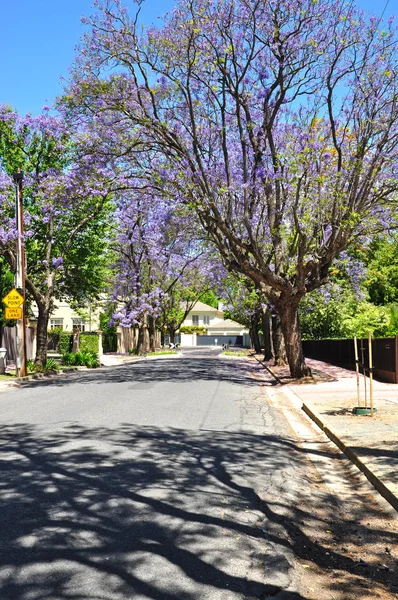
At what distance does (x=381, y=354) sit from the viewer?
777 inches

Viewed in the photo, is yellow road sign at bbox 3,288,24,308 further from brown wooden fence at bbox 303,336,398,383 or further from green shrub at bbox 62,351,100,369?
brown wooden fence at bbox 303,336,398,383

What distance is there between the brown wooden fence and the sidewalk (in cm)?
93

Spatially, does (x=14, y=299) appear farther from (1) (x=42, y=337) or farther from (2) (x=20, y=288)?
(1) (x=42, y=337)

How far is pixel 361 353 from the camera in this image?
1878 cm

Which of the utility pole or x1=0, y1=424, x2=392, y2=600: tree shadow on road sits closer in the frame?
x1=0, y1=424, x2=392, y2=600: tree shadow on road

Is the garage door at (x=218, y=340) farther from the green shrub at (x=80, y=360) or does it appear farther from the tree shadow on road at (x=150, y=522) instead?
the tree shadow on road at (x=150, y=522)

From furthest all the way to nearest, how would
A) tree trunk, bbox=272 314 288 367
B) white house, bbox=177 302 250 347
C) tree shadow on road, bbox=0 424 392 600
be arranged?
1. white house, bbox=177 302 250 347
2. tree trunk, bbox=272 314 288 367
3. tree shadow on road, bbox=0 424 392 600

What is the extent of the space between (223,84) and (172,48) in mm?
1896

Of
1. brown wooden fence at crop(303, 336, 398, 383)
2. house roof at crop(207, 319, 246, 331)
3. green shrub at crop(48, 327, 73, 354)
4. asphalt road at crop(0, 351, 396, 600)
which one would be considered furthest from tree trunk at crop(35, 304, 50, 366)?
house roof at crop(207, 319, 246, 331)

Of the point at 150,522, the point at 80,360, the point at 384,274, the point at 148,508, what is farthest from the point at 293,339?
the point at 384,274

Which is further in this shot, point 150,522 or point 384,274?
point 384,274

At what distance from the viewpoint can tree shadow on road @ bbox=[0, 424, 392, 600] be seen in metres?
3.84

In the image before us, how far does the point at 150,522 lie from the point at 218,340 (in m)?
96.6

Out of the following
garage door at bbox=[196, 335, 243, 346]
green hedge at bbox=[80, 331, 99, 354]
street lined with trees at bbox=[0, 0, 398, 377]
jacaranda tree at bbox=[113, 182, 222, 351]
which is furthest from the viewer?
garage door at bbox=[196, 335, 243, 346]
